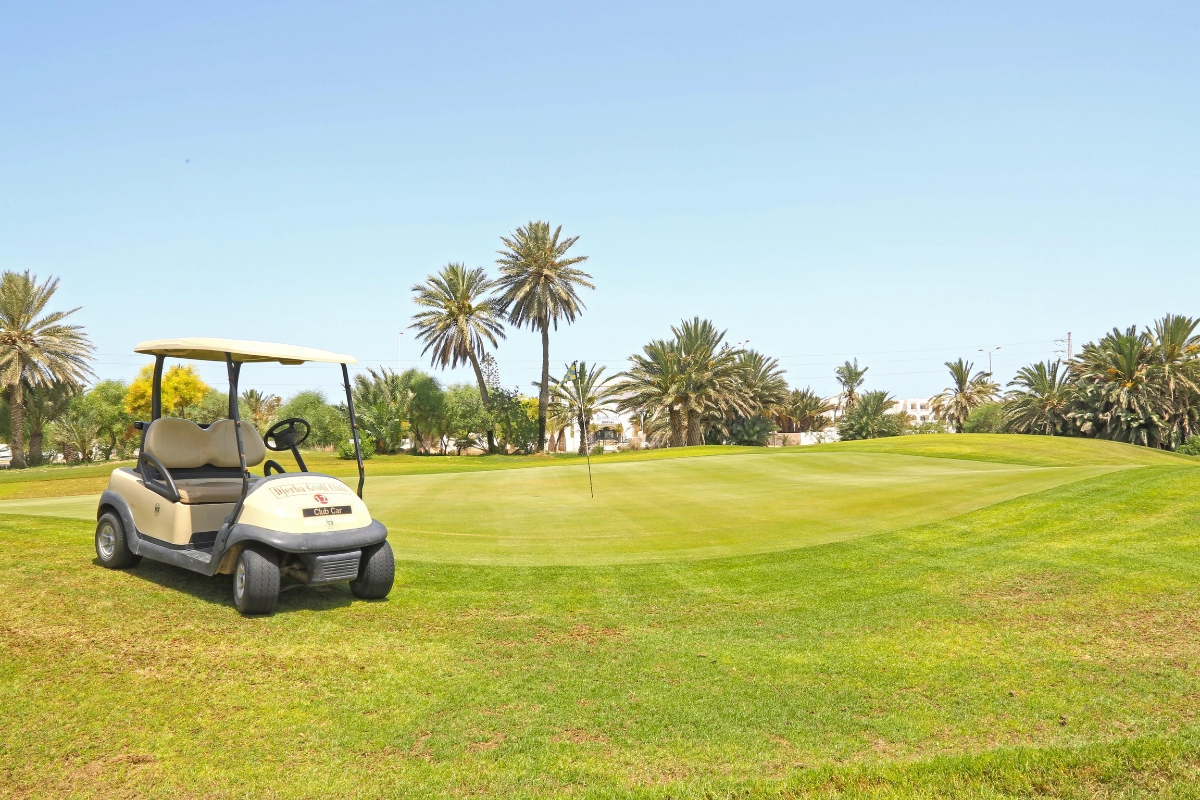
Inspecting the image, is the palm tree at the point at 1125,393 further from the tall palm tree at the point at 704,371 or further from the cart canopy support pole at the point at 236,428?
the cart canopy support pole at the point at 236,428

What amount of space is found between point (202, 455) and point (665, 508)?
11.0 m

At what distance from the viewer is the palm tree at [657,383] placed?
63.8 metres

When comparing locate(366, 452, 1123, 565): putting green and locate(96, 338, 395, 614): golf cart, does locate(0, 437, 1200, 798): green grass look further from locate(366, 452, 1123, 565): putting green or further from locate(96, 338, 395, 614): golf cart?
locate(366, 452, 1123, 565): putting green

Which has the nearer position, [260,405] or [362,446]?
[362,446]

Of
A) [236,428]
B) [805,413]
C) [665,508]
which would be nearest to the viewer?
[236,428]

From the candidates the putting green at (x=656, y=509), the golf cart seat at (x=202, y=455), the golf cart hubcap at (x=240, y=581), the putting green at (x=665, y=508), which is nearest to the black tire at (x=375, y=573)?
the golf cart hubcap at (x=240, y=581)

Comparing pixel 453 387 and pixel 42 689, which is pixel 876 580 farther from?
pixel 453 387

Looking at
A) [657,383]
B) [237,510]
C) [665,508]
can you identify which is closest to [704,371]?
[657,383]

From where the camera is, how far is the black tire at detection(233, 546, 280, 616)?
8242mm

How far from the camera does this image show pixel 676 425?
6694cm

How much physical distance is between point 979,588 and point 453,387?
7398 centimetres

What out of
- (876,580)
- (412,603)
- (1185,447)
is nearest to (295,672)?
(412,603)

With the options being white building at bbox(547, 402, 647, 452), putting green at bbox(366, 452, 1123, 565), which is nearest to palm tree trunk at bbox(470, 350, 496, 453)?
white building at bbox(547, 402, 647, 452)

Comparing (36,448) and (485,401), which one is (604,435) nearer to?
(485,401)
